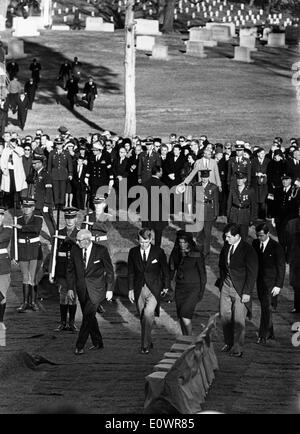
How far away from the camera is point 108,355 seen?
17.6 metres

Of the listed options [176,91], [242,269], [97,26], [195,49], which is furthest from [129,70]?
[242,269]

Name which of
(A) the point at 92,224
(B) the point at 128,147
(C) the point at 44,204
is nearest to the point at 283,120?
(B) the point at 128,147

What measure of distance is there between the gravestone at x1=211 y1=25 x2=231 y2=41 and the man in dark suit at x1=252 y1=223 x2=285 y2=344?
4425 cm

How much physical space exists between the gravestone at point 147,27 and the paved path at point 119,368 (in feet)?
143

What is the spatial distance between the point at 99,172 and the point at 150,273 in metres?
10.1

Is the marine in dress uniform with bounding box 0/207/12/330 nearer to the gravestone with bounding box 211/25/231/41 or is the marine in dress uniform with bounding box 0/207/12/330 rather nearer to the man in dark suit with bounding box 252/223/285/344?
the man in dark suit with bounding box 252/223/285/344

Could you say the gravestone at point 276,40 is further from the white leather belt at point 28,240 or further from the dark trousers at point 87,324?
the dark trousers at point 87,324

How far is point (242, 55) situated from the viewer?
55562mm

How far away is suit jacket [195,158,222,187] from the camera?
2479 cm

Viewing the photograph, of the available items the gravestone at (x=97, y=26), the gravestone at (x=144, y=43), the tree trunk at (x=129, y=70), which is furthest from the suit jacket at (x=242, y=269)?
the gravestone at (x=97, y=26)

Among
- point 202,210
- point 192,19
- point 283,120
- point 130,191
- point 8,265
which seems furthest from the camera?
point 192,19

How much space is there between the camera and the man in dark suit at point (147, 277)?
1789cm
